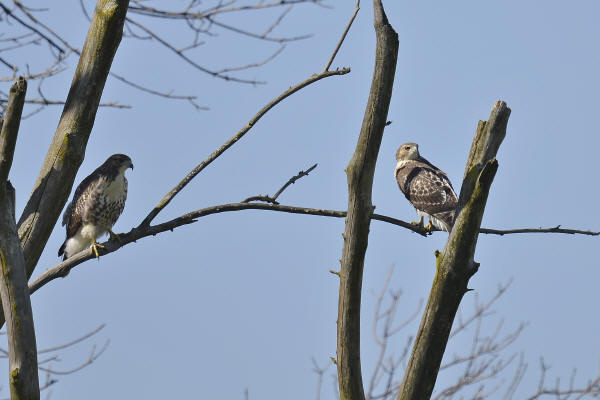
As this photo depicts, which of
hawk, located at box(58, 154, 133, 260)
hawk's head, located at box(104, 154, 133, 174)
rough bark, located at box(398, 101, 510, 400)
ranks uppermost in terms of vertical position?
hawk's head, located at box(104, 154, 133, 174)

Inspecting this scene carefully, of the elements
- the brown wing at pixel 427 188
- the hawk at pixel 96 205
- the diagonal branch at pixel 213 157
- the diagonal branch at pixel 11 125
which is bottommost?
the diagonal branch at pixel 11 125

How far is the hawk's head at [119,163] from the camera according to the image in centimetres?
704

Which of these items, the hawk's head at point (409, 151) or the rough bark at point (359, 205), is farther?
the hawk's head at point (409, 151)

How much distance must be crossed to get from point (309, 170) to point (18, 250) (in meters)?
1.51

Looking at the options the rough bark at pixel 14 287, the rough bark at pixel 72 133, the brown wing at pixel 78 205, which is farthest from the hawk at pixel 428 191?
the rough bark at pixel 14 287

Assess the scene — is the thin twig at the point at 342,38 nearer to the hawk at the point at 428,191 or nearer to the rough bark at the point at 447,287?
the rough bark at the point at 447,287

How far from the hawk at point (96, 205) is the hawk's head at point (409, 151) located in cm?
350

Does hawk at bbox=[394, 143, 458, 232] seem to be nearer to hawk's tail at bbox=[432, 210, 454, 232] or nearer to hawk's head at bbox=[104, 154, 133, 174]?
hawk's tail at bbox=[432, 210, 454, 232]

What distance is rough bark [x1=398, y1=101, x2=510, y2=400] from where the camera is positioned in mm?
3119

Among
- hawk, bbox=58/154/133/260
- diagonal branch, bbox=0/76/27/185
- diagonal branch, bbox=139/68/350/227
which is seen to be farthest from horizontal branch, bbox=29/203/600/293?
hawk, bbox=58/154/133/260

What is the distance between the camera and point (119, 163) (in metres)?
7.05

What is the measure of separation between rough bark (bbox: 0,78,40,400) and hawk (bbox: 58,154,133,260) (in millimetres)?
3274

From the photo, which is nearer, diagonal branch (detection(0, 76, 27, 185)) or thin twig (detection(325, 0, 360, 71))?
diagonal branch (detection(0, 76, 27, 185))

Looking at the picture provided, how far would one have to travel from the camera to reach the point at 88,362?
608 centimetres
